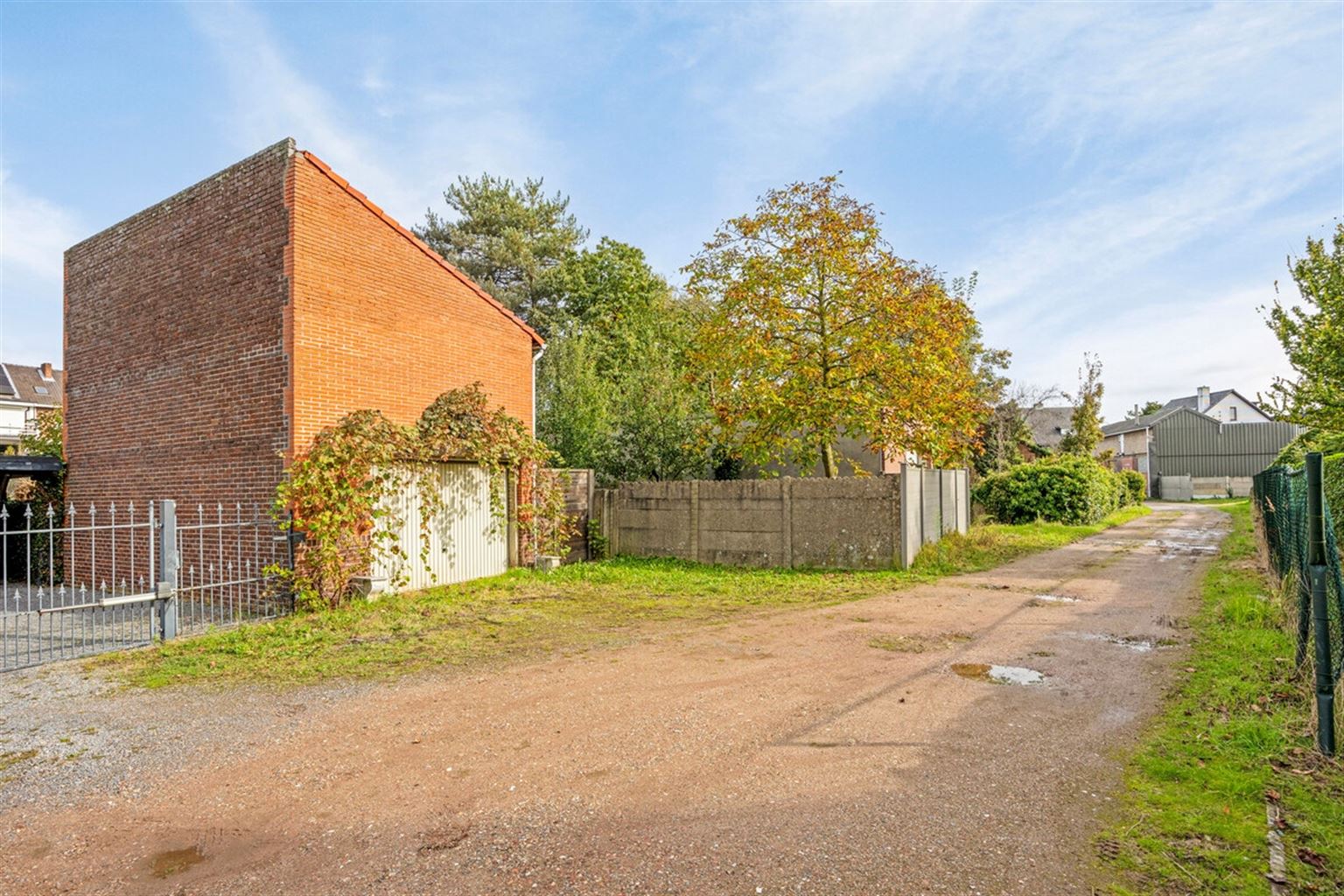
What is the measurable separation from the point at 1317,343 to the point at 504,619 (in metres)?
14.4

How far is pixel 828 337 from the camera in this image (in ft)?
45.8

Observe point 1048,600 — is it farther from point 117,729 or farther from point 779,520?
point 117,729

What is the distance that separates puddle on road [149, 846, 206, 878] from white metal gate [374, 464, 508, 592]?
21.4 feet

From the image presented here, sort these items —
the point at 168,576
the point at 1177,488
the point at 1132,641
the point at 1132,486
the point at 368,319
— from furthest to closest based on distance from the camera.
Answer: the point at 1177,488 → the point at 1132,486 → the point at 368,319 → the point at 168,576 → the point at 1132,641

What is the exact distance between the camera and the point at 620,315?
29.0 metres

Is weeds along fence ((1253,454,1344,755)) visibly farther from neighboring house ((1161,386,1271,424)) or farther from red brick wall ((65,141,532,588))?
neighboring house ((1161,386,1271,424))

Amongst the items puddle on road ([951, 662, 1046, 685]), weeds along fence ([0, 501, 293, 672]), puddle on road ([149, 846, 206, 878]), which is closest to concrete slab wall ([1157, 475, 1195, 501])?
puddle on road ([951, 662, 1046, 685])

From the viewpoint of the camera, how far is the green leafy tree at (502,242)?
31.5 metres

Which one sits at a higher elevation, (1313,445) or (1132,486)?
(1313,445)

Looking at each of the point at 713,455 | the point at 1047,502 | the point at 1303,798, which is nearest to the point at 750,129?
the point at 713,455

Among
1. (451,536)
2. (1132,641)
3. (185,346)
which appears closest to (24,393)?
(185,346)

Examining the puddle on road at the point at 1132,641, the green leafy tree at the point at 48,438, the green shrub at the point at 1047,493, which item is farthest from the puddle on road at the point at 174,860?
the green shrub at the point at 1047,493

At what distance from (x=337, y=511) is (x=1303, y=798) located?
9.19 metres

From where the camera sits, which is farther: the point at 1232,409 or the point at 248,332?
the point at 1232,409
